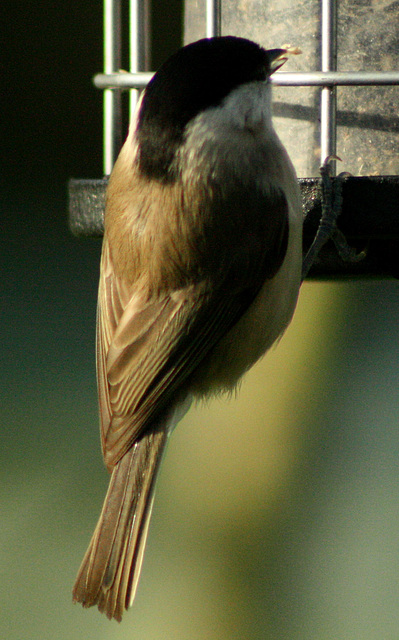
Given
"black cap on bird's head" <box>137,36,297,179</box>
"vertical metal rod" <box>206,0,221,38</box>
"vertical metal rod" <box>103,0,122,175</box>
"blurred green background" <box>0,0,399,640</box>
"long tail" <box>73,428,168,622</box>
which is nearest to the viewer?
"black cap on bird's head" <box>137,36,297,179</box>

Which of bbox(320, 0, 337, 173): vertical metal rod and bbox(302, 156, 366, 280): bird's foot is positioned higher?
bbox(320, 0, 337, 173): vertical metal rod

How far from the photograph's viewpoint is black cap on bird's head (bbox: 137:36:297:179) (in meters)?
1.84

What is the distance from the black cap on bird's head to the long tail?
0.54 metres

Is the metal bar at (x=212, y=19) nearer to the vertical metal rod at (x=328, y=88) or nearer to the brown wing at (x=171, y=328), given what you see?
the vertical metal rod at (x=328, y=88)

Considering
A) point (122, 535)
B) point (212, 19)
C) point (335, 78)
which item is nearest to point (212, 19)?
point (212, 19)

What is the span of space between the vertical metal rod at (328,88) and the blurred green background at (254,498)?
1.21m

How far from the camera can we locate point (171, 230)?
6.26 feet

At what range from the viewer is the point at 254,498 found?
10.6 ft

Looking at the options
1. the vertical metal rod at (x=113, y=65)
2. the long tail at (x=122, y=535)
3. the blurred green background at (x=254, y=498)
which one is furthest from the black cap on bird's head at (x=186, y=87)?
the blurred green background at (x=254, y=498)

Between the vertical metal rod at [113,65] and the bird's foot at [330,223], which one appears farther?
the vertical metal rod at [113,65]

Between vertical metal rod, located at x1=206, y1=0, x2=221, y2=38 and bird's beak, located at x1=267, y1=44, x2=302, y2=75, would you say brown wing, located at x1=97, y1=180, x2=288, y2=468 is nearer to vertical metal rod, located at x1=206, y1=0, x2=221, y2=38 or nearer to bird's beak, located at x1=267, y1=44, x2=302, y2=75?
bird's beak, located at x1=267, y1=44, x2=302, y2=75

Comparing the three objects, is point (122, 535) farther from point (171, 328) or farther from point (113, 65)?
point (113, 65)

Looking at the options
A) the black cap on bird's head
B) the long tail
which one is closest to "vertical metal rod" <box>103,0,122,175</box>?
the black cap on bird's head

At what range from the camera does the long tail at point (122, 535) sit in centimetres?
194
